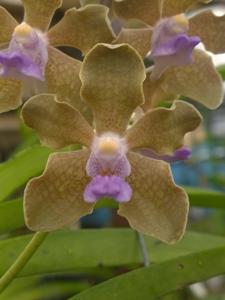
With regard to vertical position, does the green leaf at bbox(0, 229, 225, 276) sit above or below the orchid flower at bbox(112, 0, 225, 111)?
below

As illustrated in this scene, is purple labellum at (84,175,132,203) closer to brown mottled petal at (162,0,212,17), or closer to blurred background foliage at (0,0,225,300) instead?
blurred background foliage at (0,0,225,300)

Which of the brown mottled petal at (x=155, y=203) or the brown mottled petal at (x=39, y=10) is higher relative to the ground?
the brown mottled petal at (x=39, y=10)

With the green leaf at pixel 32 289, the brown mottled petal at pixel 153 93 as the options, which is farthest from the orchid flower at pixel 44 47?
the green leaf at pixel 32 289

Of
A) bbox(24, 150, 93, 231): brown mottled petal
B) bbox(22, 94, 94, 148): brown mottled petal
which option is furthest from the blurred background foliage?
bbox(22, 94, 94, 148): brown mottled petal

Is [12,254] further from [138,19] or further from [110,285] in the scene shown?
[138,19]

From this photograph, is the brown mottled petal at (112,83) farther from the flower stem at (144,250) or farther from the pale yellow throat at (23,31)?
the flower stem at (144,250)

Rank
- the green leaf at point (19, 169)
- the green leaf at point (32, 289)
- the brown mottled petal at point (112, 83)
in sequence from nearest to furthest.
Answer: the brown mottled petal at point (112, 83), the green leaf at point (19, 169), the green leaf at point (32, 289)
